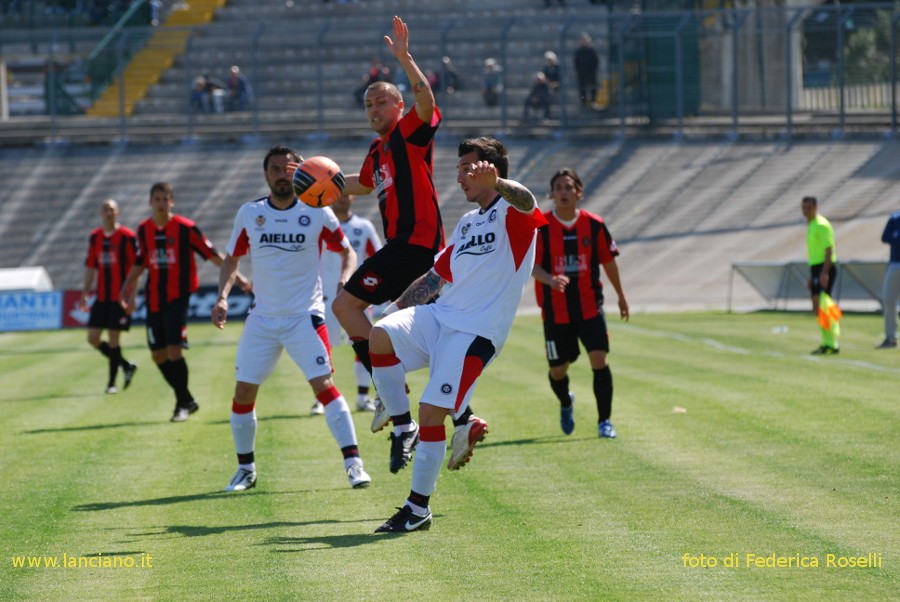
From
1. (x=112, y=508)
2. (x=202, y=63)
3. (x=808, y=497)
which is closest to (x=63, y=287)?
(x=202, y=63)

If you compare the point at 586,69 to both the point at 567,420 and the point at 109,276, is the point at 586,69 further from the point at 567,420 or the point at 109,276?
the point at 567,420

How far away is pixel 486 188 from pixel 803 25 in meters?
27.6

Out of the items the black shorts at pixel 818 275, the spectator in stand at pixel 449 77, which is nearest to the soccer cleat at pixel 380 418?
the black shorts at pixel 818 275

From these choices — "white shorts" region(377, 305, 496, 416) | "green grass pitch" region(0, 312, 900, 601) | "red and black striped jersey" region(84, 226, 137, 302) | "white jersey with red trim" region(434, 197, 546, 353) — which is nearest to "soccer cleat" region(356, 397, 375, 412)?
"green grass pitch" region(0, 312, 900, 601)

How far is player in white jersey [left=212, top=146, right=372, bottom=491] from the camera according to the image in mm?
9484

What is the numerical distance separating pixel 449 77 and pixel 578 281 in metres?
25.6

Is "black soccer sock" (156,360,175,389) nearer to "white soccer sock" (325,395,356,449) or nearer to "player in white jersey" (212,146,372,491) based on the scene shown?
"player in white jersey" (212,146,372,491)

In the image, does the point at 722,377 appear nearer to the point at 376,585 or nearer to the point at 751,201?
the point at 376,585

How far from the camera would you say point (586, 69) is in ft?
116

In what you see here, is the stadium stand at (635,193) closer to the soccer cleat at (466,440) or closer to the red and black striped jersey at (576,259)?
the red and black striped jersey at (576,259)

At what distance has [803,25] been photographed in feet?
110

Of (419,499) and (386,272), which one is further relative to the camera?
(386,272)

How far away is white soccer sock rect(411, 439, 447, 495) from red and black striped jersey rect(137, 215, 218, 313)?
7.07 m

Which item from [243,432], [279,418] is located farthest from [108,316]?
[243,432]
